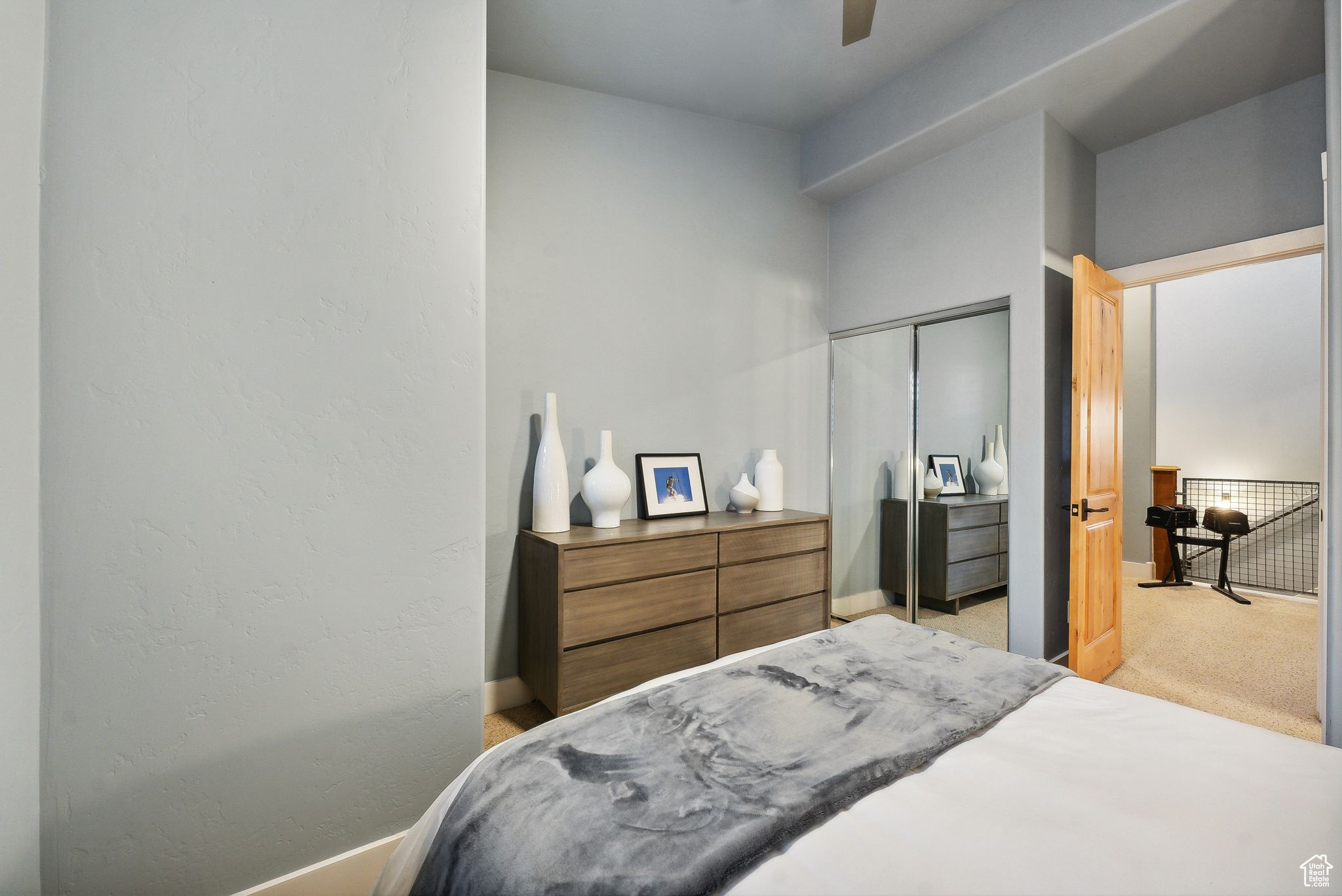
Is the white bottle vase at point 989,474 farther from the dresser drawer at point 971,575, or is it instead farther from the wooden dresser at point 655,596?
the wooden dresser at point 655,596

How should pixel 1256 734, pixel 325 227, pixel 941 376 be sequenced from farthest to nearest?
pixel 941 376
pixel 325 227
pixel 1256 734

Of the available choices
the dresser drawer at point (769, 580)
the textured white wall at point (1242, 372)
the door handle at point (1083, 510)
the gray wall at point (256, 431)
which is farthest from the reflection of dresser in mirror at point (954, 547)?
the textured white wall at point (1242, 372)

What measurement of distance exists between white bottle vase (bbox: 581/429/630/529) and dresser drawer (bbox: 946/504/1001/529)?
178 centimetres

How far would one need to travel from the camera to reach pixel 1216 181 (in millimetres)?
2711

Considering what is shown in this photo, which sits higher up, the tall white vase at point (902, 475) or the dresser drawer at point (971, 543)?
the tall white vase at point (902, 475)

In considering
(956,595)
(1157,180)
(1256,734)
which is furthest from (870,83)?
(1256,734)

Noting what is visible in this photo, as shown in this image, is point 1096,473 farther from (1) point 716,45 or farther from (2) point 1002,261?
(1) point 716,45

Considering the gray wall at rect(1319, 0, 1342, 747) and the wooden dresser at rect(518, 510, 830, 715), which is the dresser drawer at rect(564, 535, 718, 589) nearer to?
the wooden dresser at rect(518, 510, 830, 715)

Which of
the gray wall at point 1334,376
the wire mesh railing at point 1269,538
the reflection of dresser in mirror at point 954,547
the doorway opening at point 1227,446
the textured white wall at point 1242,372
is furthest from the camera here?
the textured white wall at point 1242,372

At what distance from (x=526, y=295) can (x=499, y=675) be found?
1.76 m

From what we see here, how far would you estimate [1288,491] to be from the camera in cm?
481

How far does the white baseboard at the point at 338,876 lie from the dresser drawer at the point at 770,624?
1.53m

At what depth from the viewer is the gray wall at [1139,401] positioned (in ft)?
17.2

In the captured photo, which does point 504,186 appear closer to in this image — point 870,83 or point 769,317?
point 769,317
